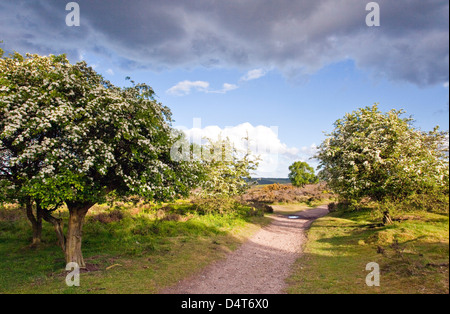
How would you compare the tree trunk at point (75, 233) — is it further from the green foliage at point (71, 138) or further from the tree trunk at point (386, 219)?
the tree trunk at point (386, 219)

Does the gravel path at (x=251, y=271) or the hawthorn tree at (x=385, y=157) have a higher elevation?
the hawthorn tree at (x=385, y=157)

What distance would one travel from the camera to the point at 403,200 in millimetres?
20844

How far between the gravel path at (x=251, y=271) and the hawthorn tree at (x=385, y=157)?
7.40 m

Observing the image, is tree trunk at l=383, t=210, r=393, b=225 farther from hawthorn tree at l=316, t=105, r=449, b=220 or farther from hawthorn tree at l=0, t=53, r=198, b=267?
hawthorn tree at l=0, t=53, r=198, b=267

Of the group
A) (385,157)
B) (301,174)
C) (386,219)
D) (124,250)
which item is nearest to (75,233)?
(124,250)

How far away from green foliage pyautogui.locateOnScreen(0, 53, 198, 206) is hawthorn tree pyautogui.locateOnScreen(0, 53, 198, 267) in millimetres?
38

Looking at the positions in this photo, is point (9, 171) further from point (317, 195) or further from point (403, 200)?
point (317, 195)

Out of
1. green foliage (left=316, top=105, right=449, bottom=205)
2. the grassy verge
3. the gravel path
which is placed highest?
green foliage (left=316, top=105, right=449, bottom=205)

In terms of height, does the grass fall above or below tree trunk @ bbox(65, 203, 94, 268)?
below

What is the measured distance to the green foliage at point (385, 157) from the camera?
750 inches

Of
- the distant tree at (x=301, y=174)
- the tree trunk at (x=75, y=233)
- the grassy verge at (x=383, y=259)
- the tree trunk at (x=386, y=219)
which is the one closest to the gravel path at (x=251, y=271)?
the grassy verge at (x=383, y=259)

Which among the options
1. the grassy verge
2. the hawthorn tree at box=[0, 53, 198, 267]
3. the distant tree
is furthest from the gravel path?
A: the distant tree

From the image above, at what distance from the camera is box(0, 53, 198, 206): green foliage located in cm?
1138

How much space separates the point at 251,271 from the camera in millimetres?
15445
